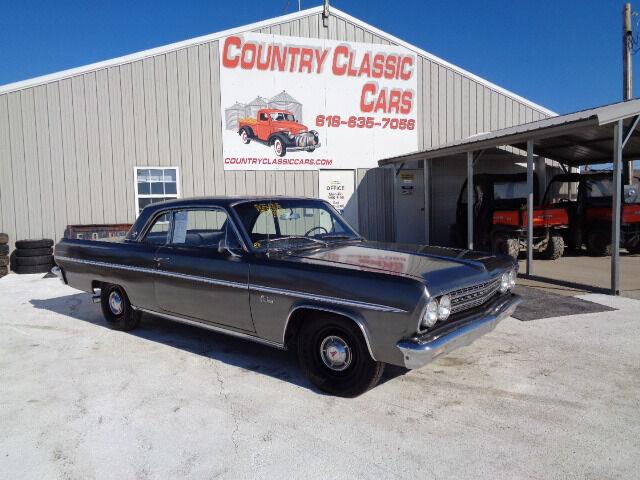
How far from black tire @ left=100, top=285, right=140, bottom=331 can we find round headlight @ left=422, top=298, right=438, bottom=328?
3600 mm

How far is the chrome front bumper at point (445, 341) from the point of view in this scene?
311cm

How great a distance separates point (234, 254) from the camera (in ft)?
13.7

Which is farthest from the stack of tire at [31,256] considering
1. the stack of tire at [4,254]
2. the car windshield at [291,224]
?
the car windshield at [291,224]

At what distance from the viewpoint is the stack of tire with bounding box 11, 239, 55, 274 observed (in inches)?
408

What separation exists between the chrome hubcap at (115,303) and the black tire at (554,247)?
946 cm

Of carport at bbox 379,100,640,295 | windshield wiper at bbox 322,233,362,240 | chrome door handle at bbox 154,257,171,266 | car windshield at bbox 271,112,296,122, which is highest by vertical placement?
car windshield at bbox 271,112,296,122

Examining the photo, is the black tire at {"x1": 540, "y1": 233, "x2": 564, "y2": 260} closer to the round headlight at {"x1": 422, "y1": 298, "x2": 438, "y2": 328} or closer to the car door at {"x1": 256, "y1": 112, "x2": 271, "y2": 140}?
the car door at {"x1": 256, "y1": 112, "x2": 271, "y2": 140}

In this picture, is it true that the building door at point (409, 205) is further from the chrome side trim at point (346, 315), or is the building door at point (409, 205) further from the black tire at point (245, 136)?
the chrome side trim at point (346, 315)

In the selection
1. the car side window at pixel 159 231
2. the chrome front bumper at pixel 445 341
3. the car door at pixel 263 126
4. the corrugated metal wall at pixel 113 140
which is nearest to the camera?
the chrome front bumper at pixel 445 341

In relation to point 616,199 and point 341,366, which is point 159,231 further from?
point 616,199

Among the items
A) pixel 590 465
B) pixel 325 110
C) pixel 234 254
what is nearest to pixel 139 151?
pixel 325 110

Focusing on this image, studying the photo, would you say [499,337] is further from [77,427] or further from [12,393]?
[12,393]

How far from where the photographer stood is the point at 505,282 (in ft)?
14.2

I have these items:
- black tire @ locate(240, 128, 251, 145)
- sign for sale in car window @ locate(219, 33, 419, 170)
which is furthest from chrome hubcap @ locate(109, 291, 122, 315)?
black tire @ locate(240, 128, 251, 145)
